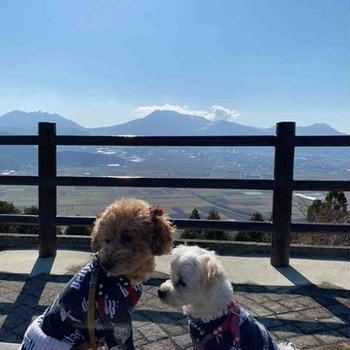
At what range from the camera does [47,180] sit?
562 cm

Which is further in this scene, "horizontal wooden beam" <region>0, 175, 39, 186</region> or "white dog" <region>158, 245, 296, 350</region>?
"horizontal wooden beam" <region>0, 175, 39, 186</region>

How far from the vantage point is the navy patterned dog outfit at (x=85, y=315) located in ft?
8.73

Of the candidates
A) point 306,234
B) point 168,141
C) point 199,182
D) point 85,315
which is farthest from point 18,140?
point 306,234

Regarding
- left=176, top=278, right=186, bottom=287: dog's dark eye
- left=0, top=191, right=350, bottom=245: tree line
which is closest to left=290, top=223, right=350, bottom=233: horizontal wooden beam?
left=0, top=191, right=350, bottom=245: tree line

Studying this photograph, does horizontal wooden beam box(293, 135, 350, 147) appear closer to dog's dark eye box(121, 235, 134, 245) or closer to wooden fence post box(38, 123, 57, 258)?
dog's dark eye box(121, 235, 134, 245)

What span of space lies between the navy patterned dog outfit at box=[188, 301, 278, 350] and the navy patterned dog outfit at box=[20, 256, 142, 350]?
0.50 meters

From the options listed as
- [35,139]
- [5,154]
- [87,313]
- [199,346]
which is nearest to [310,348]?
[199,346]

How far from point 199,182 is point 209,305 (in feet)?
9.34

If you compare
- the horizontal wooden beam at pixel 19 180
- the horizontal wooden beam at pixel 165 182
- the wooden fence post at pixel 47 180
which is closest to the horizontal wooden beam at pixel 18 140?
the wooden fence post at pixel 47 180

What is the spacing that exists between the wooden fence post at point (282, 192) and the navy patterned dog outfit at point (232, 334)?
9.11 feet

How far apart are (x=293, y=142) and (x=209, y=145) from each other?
3.43 ft

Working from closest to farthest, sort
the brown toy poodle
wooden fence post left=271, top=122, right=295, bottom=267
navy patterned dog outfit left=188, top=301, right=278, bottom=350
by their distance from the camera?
navy patterned dog outfit left=188, top=301, right=278, bottom=350 < the brown toy poodle < wooden fence post left=271, top=122, right=295, bottom=267

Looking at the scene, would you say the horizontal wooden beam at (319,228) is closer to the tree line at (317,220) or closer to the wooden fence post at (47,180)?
the tree line at (317,220)

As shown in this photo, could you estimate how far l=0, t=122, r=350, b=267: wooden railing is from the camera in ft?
17.3
